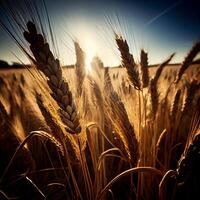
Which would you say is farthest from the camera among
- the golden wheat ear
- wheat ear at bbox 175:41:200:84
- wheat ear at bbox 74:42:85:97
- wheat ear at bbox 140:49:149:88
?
wheat ear at bbox 175:41:200:84

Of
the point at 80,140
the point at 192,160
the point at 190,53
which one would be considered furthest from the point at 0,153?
the point at 190,53

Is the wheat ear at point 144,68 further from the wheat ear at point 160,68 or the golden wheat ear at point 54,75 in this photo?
the golden wheat ear at point 54,75

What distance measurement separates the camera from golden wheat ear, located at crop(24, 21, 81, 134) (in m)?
0.79

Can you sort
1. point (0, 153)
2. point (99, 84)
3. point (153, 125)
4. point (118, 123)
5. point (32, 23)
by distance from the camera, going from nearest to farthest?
point (32, 23) < point (118, 123) < point (153, 125) < point (99, 84) < point (0, 153)

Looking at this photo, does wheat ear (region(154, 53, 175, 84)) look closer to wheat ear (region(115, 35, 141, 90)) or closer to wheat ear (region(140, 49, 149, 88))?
wheat ear (region(140, 49, 149, 88))

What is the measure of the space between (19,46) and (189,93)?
1.41 m

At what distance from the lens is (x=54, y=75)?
820 millimetres

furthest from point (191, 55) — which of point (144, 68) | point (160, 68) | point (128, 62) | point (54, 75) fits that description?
point (54, 75)

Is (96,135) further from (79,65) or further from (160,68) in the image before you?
(160,68)

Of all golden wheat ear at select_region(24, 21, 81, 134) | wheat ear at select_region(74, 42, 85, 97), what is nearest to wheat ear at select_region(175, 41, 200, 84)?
wheat ear at select_region(74, 42, 85, 97)

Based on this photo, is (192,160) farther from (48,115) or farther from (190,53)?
(190,53)

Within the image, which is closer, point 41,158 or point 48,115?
point 48,115

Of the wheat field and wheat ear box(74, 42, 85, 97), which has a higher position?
wheat ear box(74, 42, 85, 97)

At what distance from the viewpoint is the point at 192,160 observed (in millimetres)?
919
